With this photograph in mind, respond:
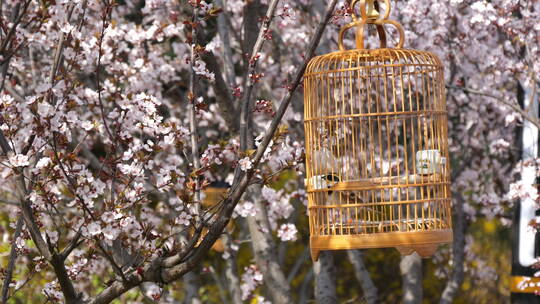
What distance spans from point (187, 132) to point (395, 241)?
1140 mm

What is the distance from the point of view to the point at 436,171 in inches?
187

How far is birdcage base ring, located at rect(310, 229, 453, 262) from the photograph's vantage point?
4.35m

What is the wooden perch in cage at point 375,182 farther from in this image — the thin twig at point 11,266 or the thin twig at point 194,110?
the thin twig at point 11,266

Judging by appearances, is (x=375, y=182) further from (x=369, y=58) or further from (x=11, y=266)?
(x=11, y=266)

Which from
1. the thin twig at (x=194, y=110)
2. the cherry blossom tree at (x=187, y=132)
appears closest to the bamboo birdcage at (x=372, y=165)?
the cherry blossom tree at (x=187, y=132)

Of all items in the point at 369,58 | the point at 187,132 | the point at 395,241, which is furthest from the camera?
the point at 369,58

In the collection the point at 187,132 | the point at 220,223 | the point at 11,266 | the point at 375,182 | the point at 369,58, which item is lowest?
the point at 11,266

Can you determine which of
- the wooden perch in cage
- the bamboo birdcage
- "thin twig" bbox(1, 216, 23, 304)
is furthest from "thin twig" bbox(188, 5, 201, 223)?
"thin twig" bbox(1, 216, 23, 304)

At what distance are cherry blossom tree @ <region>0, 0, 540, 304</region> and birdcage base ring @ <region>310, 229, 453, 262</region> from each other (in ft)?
1.41

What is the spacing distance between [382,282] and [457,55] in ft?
15.1

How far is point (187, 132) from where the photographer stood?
4.62m

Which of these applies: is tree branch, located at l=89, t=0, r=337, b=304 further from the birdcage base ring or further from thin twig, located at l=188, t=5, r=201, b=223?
the birdcage base ring

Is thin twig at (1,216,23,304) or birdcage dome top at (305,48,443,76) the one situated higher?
birdcage dome top at (305,48,443,76)

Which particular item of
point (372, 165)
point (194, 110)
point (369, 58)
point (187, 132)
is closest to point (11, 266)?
point (187, 132)
